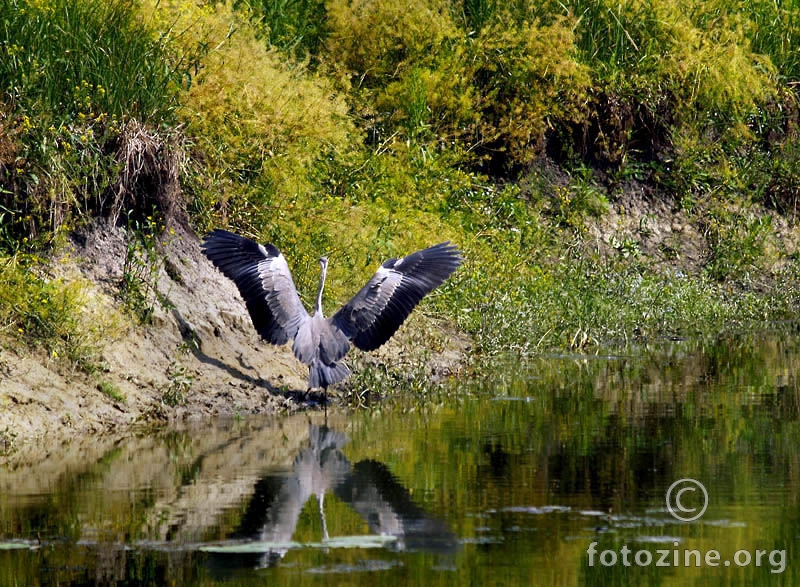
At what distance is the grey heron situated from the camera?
40.3ft

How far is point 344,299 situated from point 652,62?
9.47 metres

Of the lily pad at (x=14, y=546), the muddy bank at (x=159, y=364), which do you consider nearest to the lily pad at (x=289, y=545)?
the lily pad at (x=14, y=546)

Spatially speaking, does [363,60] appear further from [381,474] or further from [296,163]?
[381,474]

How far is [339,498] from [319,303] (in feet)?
13.1

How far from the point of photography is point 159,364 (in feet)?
41.0

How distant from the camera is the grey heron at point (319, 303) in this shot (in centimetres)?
1228

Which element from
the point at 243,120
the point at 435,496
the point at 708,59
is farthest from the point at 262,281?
the point at 708,59

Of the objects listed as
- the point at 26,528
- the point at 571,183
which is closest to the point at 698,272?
the point at 571,183

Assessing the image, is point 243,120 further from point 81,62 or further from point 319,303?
point 319,303

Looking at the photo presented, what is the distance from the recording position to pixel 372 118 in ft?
63.6

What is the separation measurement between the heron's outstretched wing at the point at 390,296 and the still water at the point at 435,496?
0.70 m

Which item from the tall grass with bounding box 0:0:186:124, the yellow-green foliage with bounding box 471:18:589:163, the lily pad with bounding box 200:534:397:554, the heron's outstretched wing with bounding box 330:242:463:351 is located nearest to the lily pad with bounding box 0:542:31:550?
the lily pad with bounding box 200:534:397:554

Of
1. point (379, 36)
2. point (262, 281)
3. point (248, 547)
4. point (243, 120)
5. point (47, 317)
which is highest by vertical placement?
point (379, 36)

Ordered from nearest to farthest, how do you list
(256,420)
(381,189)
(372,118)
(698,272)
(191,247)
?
(256,420) < (191,247) < (381,189) < (372,118) < (698,272)
